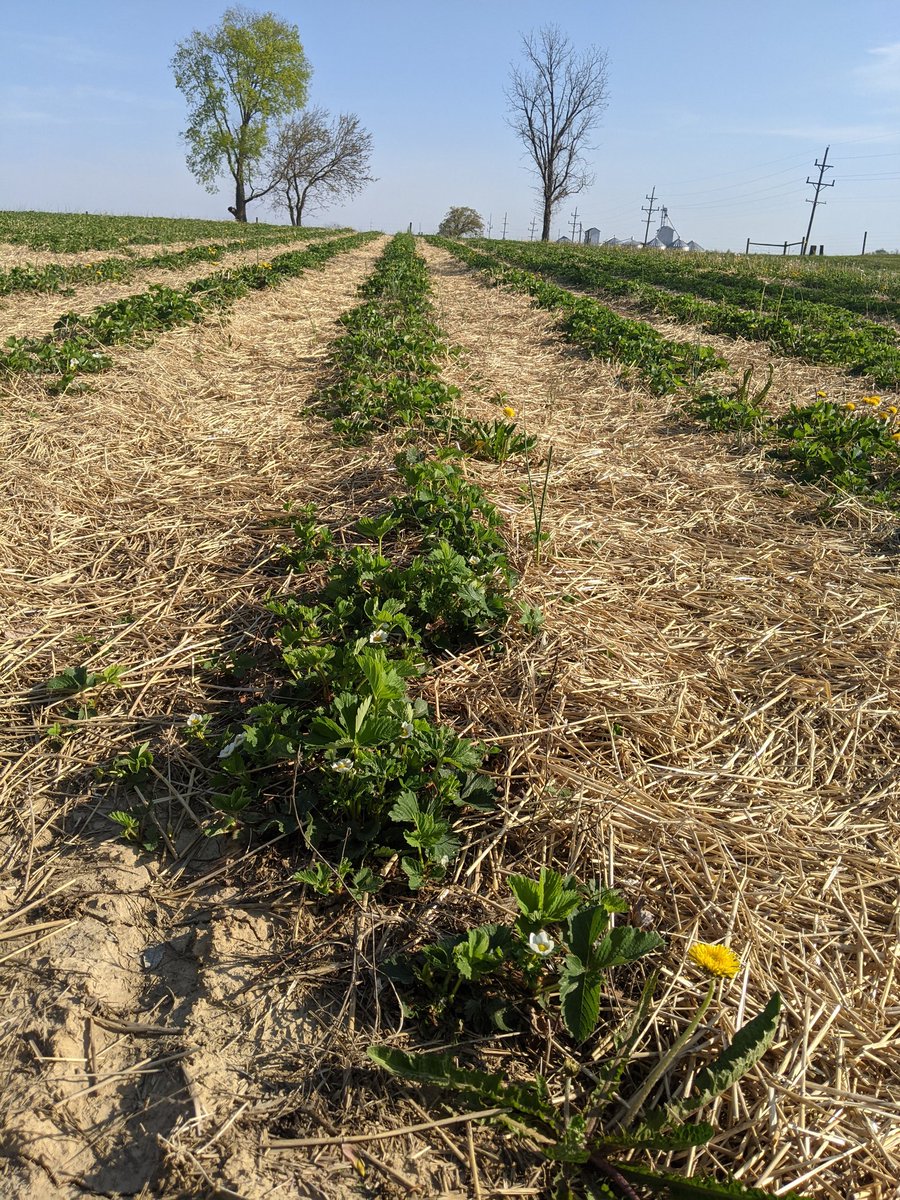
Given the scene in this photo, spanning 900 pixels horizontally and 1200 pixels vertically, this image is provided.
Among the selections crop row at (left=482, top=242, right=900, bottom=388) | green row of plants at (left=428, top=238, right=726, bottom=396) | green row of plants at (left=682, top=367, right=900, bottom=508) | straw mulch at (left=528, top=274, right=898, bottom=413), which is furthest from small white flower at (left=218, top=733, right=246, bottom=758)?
crop row at (left=482, top=242, right=900, bottom=388)

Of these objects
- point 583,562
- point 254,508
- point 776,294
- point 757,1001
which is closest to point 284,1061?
point 757,1001

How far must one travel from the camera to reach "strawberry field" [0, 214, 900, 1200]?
1.47 metres

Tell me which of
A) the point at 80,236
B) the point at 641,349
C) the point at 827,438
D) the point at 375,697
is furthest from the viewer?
the point at 80,236

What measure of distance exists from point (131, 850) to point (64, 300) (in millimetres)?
10510

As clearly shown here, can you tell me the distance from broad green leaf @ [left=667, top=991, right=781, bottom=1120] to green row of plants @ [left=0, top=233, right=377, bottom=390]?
248 inches

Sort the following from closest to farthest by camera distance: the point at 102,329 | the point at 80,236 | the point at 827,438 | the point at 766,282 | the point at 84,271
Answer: the point at 827,438
the point at 102,329
the point at 84,271
the point at 766,282
the point at 80,236

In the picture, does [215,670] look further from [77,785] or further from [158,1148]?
[158,1148]

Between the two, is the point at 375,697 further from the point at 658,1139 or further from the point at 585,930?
the point at 658,1139

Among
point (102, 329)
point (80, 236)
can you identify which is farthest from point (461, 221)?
point (102, 329)

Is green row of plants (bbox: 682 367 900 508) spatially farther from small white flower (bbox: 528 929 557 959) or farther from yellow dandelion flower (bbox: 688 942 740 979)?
small white flower (bbox: 528 929 557 959)

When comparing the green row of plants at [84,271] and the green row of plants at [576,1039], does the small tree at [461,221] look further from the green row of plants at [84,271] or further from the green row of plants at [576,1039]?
the green row of plants at [576,1039]

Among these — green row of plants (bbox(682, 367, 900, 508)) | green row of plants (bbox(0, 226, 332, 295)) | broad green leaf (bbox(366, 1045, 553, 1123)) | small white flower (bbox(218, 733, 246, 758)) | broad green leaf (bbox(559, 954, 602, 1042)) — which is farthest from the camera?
green row of plants (bbox(0, 226, 332, 295))

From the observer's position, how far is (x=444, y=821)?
2023 mm

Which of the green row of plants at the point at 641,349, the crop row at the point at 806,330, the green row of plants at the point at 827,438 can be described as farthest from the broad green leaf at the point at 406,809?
the crop row at the point at 806,330
